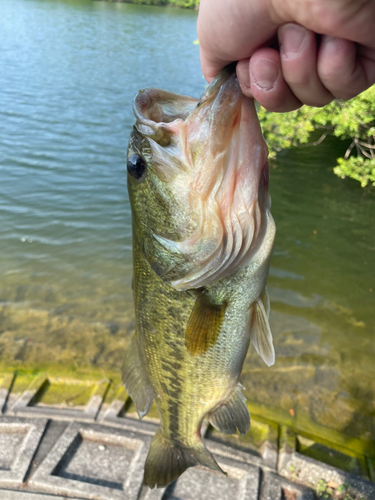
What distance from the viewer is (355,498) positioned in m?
3.08

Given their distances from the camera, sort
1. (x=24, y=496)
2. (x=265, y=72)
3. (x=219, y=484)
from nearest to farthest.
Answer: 1. (x=265, y=72)
2. (x=24, y=496)
3. (x=219, y=484)

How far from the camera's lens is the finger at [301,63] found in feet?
3.60

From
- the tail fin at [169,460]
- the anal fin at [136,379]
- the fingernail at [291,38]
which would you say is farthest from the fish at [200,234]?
the tail fin at [169,460]

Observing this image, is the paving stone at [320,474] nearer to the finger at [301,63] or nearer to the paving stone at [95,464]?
the paving stone at [95,464]

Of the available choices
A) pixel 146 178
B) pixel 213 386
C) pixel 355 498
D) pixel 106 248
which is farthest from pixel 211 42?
pixel 106 248

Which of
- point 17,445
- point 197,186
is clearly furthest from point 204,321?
point 17,445

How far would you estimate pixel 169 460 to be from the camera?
91.5 inches

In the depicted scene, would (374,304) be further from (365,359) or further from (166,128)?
(166,128)

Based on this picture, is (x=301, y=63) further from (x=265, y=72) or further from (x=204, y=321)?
(x=204, y=321)

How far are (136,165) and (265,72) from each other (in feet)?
2.33

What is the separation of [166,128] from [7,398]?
139 inches

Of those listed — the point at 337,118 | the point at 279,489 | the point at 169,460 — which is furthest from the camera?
the point at 337,118

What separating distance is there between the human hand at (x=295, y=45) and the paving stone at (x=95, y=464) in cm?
315

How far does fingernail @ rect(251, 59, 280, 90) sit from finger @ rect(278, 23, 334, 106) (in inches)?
1.2
